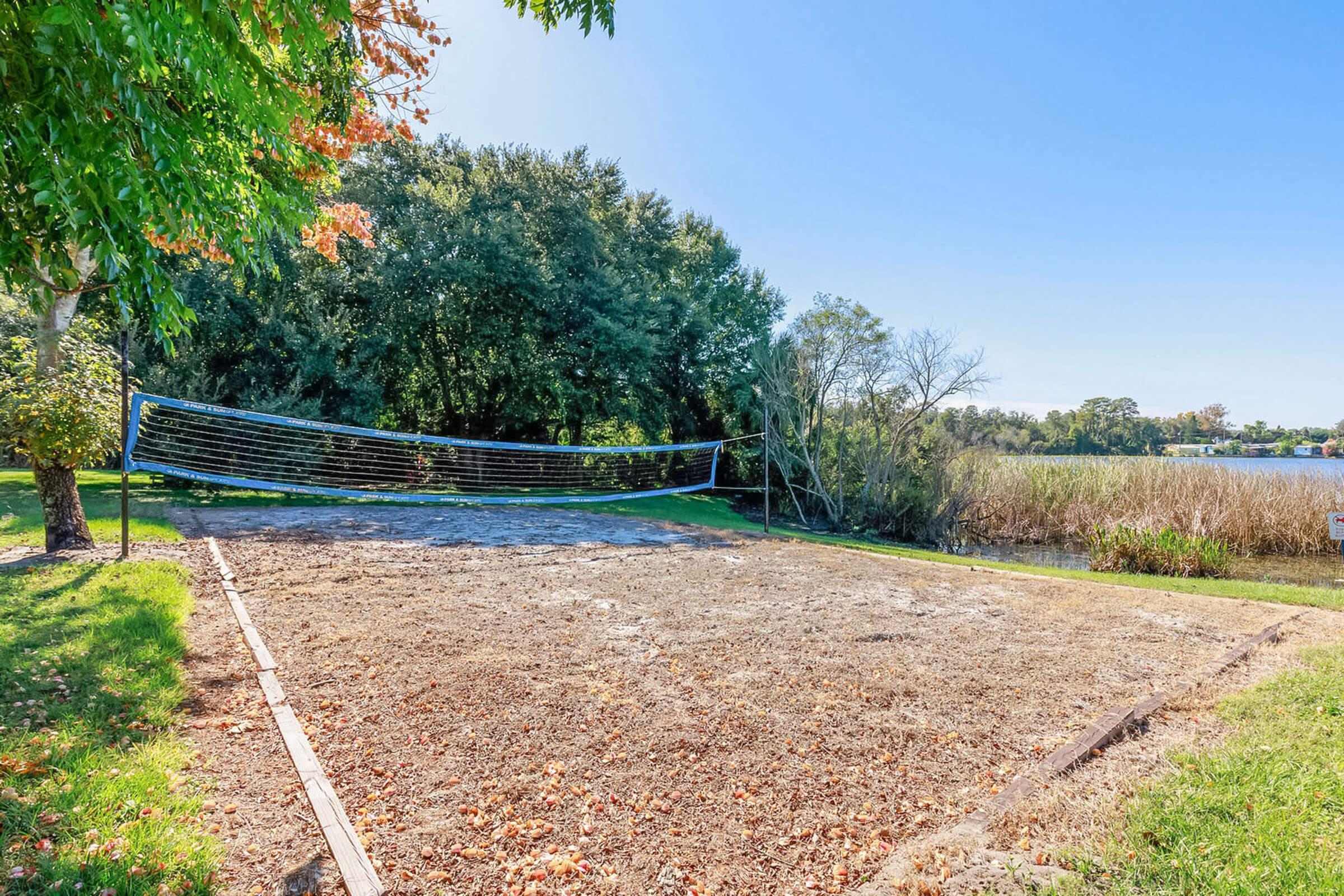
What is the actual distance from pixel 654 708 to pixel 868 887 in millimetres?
1506

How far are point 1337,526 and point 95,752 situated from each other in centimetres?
1170

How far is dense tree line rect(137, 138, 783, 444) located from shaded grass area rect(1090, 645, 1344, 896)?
13424 millimetres

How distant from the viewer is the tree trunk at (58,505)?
19.7ft

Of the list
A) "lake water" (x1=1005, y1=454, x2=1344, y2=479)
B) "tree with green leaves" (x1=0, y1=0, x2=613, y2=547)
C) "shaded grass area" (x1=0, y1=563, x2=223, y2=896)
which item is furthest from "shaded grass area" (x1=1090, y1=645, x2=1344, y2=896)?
"lake water" (x1=1005, y1=454, x2=1344, y2=479)

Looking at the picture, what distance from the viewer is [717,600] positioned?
229 inches

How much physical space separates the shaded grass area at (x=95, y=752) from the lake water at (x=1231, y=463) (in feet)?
54.9

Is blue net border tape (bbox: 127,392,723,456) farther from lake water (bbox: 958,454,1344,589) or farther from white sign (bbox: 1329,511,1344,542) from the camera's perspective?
white sign (bbox: 1329,511,1344,542)

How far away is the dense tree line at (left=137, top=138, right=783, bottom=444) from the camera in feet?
41.4

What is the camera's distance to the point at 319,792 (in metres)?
2.42

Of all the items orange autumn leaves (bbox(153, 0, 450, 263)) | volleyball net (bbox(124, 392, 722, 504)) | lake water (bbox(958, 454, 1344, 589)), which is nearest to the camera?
orange autumn leaves (bbox(153, 0, 450, 263))

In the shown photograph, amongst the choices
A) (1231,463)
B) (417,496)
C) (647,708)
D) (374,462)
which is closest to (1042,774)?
(647,708)

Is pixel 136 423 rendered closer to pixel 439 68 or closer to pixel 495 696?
pixel 439 68

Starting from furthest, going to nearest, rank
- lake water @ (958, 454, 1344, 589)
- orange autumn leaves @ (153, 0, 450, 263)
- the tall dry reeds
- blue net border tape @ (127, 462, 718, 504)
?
the tall dry reeds
lake water @ (958, 454, 1344, 589)
blue net border tape @ (127, 462, 718, 504)
orange autumn leaves @ (153, 0, 450, 263)

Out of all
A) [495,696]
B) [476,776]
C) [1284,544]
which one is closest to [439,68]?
[495,696]
